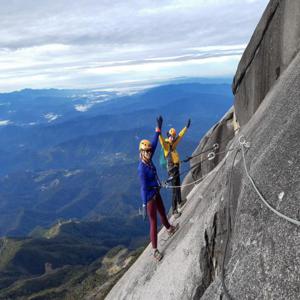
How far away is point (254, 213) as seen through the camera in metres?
11.1

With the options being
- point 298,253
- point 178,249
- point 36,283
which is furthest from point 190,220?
point 36,283

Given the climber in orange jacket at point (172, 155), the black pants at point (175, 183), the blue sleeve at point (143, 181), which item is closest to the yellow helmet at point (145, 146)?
the blue sleeve at point (143, 181)

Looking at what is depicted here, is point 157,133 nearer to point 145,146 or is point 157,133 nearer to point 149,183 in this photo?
point 145,146

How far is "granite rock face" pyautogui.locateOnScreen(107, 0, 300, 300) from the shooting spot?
955cm

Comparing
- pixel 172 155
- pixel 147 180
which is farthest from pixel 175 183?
pixel 147 180

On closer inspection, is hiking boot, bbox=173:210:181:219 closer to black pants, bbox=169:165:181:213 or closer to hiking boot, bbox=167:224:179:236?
black pants, bbox=169:165:181:213

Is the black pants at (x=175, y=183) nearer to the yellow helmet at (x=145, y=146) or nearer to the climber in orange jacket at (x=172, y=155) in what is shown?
the climber in orange jacket at (x=172, y=155)

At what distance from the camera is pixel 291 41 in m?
17.5

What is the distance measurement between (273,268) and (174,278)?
7.23 m

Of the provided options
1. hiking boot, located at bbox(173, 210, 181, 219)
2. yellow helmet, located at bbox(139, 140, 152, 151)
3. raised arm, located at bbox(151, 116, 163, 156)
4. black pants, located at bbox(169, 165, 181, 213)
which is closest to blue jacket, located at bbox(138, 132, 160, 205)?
raised arm, located at bbox(151, 116, 163, 156)

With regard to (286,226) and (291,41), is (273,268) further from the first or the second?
(291,41)

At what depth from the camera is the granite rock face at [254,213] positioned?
9547 millimetres

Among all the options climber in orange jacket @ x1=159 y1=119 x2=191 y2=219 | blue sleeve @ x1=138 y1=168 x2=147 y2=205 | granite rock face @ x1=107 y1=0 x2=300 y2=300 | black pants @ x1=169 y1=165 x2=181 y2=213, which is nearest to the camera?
granite rock face @ x1=107 y1=0 x2=300 y2=300

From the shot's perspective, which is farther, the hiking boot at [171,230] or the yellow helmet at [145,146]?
the hiking boot at [171,230]
